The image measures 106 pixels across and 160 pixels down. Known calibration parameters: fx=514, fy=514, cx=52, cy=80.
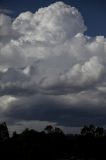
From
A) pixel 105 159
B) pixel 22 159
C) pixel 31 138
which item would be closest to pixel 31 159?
pixel 22 159

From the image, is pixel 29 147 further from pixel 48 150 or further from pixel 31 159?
pixel 48 150

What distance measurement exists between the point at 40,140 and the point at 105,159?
124ft

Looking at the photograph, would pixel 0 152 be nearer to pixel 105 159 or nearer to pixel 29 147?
pixel 29 147

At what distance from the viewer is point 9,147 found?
171375 millimetres

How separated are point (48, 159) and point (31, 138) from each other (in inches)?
387

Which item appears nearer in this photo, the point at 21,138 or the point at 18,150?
the point at 18,150

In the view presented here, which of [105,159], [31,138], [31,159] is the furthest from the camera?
→ [105,159]

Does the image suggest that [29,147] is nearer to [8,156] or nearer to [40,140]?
[8,156]

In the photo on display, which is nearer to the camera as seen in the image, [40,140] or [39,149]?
[39,149]

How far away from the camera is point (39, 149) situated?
16012 centimetres

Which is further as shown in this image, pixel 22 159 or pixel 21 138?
pixel 21 138

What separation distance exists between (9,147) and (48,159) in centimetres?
1674

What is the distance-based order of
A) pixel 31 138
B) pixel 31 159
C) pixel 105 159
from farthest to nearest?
1. pixel 105 159
2. pixel 31 138
3. pixel 31 159

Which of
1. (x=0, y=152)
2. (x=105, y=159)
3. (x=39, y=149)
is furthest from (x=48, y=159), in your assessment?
(x=105, y=159)
